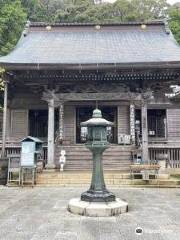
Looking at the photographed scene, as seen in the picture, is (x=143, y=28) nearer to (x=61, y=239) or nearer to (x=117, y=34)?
(x=117, y=34)

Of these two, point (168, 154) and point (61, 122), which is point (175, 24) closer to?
point (61, 122)

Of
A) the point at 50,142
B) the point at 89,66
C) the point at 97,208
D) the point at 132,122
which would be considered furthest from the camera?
the point at 132,122

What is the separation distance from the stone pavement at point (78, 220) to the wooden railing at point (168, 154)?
15.4 feet

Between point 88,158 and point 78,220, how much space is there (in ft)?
27.5

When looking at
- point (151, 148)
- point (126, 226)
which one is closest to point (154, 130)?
point (151, 148)

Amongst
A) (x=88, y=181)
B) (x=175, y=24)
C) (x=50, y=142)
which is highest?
(x=175, y=24)

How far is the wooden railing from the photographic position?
1455cm

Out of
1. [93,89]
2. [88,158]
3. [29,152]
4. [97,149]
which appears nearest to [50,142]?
[88,158]

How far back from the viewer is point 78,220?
671cm

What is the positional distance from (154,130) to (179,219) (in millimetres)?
11804

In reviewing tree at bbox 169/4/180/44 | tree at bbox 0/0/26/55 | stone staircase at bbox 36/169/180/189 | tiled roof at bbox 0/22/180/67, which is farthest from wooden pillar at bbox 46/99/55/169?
tree at bbox 169/4/180/44

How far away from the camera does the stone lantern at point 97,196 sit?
724 cm

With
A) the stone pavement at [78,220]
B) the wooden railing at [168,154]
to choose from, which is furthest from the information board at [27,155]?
the wooden railing at [168,154]

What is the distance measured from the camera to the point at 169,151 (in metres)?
14.7
